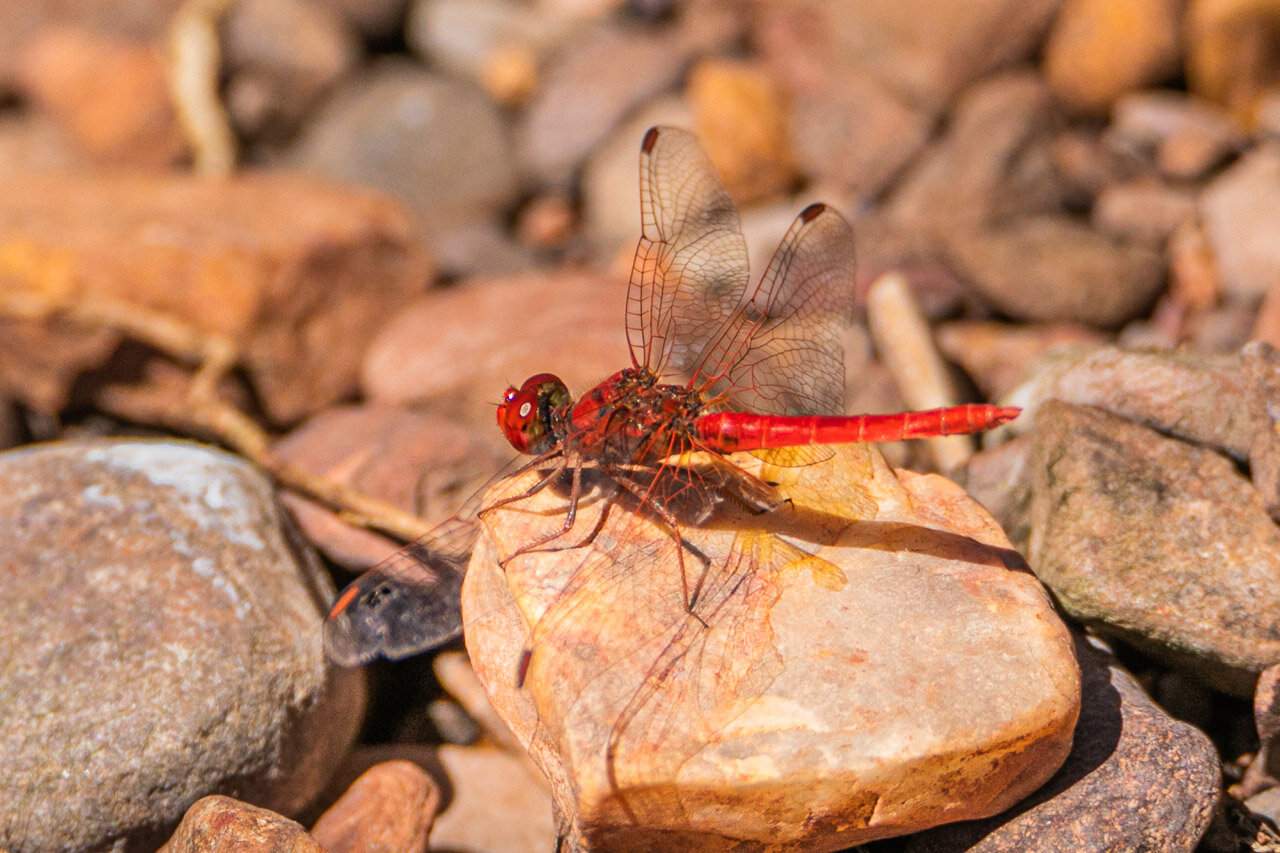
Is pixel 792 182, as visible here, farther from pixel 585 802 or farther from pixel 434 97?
pixel 585 802

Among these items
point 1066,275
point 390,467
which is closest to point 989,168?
point 1066,275

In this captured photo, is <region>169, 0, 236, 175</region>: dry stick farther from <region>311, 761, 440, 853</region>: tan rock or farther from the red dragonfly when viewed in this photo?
<region>311, 761, 440, 853</region>: tan rock

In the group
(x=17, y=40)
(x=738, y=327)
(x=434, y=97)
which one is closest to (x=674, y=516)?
(x=738, y=327)

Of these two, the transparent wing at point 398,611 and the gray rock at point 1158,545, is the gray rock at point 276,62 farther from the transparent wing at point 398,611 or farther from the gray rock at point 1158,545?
the gray rock at point 1158,545

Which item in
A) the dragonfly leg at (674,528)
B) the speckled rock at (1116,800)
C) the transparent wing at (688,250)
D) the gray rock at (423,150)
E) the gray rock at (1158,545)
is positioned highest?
the gray rock at (423,150)

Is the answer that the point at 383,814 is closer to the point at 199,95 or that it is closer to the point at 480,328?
the point at 480,328

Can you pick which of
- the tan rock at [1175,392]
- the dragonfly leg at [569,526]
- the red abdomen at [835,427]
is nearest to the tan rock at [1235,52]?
the tan rock at [1175,392]
